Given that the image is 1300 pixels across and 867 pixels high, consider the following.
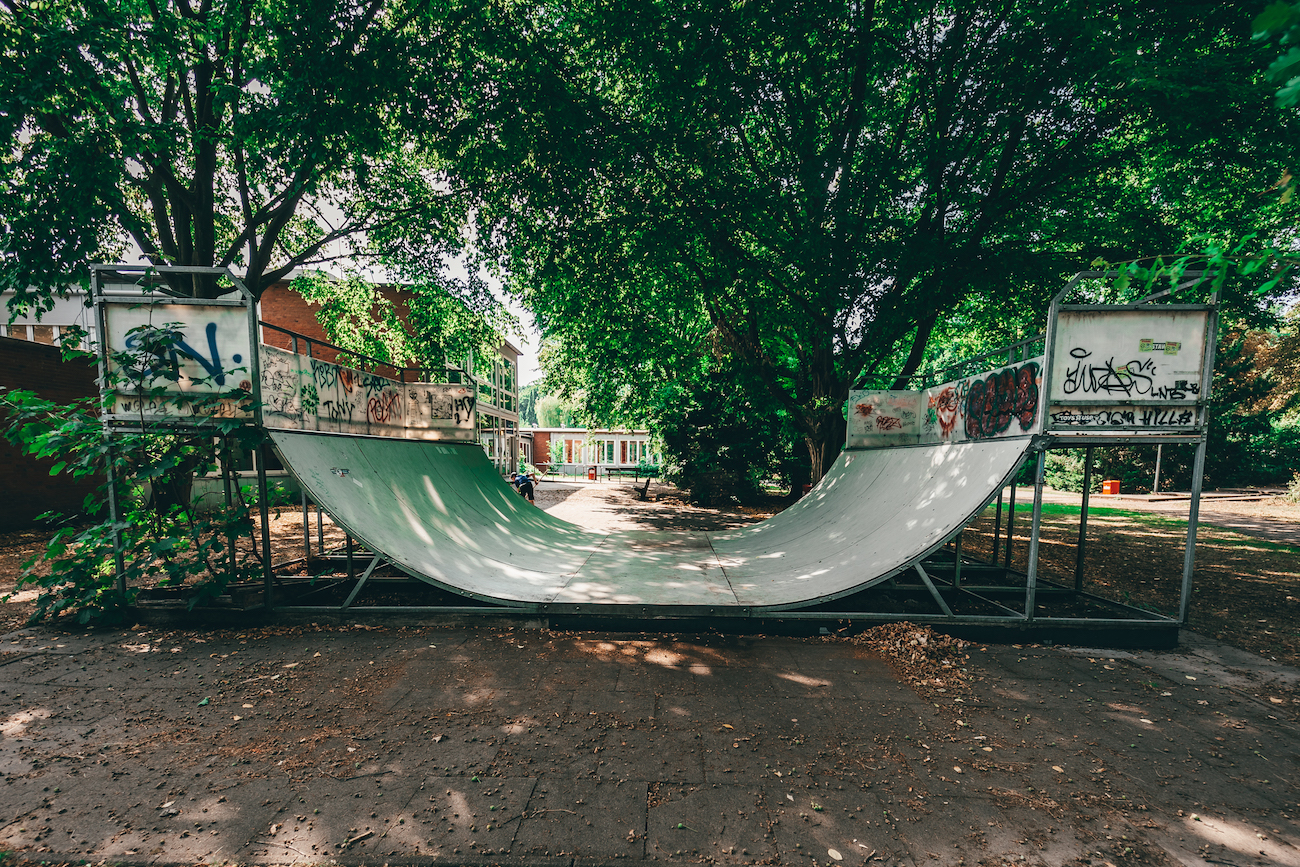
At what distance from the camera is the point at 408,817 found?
2.61 meters

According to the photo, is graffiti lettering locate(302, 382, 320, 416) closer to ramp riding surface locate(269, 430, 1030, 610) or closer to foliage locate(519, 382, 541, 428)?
ramp riding surface locate(269, 430, 1030, 610)

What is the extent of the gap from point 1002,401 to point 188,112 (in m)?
14.3

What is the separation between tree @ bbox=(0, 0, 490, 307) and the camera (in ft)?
20.8

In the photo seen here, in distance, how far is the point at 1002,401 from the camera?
19.0 ft

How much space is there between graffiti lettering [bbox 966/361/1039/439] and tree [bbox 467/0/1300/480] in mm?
2760

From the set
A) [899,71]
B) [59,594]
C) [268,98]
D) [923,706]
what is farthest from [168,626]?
[899,71]

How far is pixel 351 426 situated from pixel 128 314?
2.38 m

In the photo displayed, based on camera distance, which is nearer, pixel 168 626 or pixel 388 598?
pixel 168 626

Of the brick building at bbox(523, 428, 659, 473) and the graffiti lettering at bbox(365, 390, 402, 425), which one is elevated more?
the graffiti lettering at bbox(365, 390, 402, 425)

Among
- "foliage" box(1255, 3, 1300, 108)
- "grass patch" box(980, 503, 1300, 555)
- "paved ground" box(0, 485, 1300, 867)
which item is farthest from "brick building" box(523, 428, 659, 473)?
"foliage" box(1255, 3, 1300, 108)

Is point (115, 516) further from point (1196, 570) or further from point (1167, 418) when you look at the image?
point (1196, 570)

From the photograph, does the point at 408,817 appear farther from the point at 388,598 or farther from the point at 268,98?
the point at 268,98

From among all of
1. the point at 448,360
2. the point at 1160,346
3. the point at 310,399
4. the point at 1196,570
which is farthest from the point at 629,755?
the point at 448,360

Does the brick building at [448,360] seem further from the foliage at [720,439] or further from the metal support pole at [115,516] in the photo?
the foliage at [720,439]
